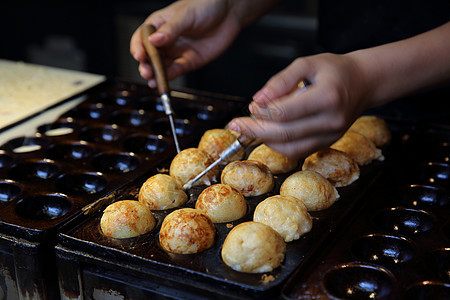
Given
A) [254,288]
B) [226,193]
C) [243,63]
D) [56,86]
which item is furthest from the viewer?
[243,63]

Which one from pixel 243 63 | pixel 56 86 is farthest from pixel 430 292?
pixel 243 63

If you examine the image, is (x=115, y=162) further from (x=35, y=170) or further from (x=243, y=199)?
(x=243, y=199)

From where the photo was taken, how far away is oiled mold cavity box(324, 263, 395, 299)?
145cm

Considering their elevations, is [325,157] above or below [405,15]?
below

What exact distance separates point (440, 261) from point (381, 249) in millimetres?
168

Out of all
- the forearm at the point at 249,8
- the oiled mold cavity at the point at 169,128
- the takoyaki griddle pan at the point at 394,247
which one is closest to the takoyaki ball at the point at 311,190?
the takoyaki griddle pan at the point at 394,247

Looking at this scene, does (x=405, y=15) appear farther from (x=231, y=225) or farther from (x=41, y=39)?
(x=41, y=39)

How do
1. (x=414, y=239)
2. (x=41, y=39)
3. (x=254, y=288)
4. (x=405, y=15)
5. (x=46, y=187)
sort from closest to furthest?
(x=254, y=288), (x=414, y=239), (x=46, y=187), (x=405, y=15), (x=41, y=39)

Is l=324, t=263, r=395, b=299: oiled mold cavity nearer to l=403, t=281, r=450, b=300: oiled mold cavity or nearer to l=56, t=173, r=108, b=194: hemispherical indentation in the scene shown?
l=403, t=281, r=450, b=300: oiled mold cavity

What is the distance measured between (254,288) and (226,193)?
1.35 feet

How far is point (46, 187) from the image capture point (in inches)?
74.5

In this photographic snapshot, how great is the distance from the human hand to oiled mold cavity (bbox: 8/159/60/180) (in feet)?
2.87

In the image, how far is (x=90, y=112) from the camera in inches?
104

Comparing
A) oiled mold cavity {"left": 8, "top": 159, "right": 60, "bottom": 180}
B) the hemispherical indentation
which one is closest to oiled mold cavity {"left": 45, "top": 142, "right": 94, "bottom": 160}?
oiled mold cavity {"left": 8, "top": 159, "right": 60, "bottom": 180}
